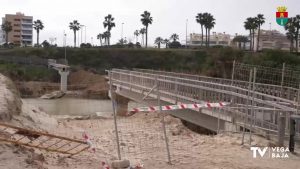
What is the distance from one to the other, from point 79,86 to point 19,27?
Result: 293ft

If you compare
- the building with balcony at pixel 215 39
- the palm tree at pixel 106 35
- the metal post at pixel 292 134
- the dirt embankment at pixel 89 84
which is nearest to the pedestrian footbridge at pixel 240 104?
the metal post at pixel 292 134

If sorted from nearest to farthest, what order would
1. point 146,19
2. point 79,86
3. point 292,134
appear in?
point 292,134 < point 79,86 < point 146,19

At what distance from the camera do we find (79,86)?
8338 cm

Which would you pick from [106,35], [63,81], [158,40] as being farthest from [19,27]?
[63,81]

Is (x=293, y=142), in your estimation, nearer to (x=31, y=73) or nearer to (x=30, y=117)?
(x=30, y=117)

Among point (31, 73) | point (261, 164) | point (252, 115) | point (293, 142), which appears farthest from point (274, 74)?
point (31, 73)

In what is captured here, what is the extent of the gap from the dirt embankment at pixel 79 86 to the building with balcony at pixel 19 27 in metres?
78.5

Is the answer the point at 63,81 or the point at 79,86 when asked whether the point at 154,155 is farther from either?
the point at 79,86

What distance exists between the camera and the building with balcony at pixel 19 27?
16350 cm

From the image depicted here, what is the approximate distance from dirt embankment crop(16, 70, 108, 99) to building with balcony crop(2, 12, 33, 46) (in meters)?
78.5

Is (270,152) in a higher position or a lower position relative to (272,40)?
lower

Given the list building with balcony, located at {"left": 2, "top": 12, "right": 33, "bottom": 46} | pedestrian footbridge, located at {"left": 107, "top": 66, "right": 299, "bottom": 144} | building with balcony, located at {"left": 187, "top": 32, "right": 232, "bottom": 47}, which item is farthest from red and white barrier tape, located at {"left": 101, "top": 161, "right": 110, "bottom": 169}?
building with balcony, located at {"left": 2, "top": 12, "right": 33, "bottom": 46}

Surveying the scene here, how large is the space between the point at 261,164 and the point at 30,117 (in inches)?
368

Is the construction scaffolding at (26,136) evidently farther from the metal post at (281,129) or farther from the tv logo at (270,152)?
the metal post at (281,129)
